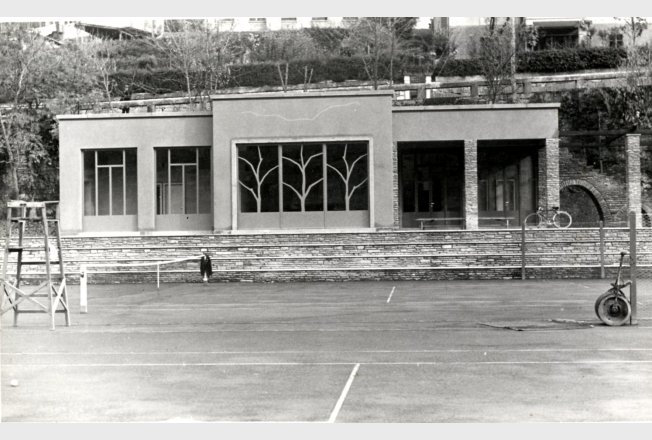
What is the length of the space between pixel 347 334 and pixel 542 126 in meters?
22.3

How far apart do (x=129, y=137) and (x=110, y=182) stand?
205cm

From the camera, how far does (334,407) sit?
29.9ft

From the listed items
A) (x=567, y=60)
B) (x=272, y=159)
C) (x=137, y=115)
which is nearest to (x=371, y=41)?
(x=567, y=60)

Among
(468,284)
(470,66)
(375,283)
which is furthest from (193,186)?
(470,66)

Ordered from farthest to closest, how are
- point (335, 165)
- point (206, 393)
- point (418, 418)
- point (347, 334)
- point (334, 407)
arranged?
point (335, 165) → point (347, 334) → point (206, 393) → point (334, 407) → point (418, 418)

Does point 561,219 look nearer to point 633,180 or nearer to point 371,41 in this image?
point 633,180

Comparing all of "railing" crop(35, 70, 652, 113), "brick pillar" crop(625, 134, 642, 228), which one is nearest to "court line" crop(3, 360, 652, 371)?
"brick pillar" crop(625, 134, 642, 228)

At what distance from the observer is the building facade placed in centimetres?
3450

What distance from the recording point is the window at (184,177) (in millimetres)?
36500

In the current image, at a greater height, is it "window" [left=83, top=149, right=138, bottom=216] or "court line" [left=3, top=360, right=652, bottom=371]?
"window" [left=83, top=149, right=138, bottom=216]

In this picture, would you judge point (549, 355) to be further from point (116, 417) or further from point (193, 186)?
point (193, 186)

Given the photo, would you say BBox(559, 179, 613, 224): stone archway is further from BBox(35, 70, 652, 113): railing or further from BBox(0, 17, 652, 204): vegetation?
BBox(35, 70, 652, 113): railing

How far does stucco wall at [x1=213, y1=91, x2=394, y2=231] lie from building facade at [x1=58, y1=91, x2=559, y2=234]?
0.13 feet

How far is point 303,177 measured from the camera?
3478 cm
